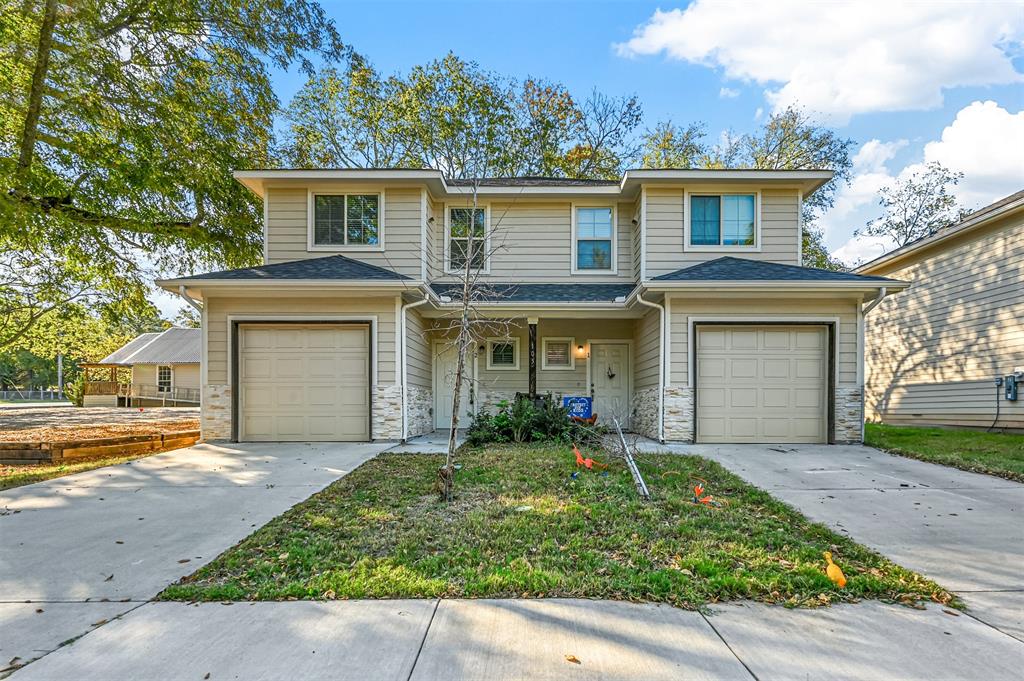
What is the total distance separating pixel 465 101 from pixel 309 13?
7521 millimetres

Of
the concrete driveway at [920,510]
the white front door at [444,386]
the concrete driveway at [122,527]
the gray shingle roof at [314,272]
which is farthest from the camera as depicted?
the white front door at [444,386]

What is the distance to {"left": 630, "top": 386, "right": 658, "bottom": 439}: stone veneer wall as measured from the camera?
9.64 meters

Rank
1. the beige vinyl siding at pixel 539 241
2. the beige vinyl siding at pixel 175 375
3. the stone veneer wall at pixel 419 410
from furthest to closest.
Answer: the beige vinyl siding at pixel 175 375
the beige vinyl siding at pixel 539 241
the stone veneer wall at pixel 419 410

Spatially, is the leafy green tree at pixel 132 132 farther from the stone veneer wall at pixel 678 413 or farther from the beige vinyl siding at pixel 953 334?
the beige vinyl siding at pixel 953 334

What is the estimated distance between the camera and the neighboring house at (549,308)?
360 inches

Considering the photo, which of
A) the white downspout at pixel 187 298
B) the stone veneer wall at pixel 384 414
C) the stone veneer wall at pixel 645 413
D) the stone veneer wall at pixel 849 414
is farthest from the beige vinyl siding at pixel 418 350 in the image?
the stone veneer wall at pixel 849 414

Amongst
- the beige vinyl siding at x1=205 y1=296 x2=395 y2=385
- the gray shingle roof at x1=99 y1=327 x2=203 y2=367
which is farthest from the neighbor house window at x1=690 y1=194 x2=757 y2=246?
the gray shingle roof at x1=99 y1=327 x2=203 y2=367

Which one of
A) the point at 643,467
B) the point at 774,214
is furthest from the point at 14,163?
the point at 774,214

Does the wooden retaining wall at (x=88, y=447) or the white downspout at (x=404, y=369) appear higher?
the white downspout at (x=404, y=369)

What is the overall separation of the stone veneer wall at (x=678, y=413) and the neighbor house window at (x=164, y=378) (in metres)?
28.0

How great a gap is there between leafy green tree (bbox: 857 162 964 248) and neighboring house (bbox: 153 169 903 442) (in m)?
16.8

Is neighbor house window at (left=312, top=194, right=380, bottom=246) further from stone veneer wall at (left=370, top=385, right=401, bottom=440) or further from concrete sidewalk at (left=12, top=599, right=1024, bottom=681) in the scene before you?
concrete sidewalk at (left=12, top=599, right=1024, bottom=681)

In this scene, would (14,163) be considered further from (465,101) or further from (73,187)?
(465,101)

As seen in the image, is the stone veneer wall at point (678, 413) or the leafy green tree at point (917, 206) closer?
the stone veneer wall at point (678, 413)
